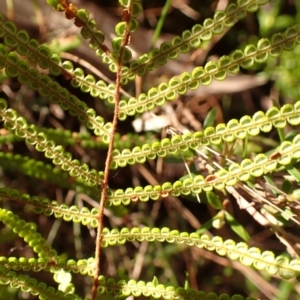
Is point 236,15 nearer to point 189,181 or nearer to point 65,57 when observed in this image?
point 189,181

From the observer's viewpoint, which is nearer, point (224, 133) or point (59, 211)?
Result: point (224, 133)

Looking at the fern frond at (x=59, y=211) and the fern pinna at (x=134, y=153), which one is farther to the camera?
the fern frond at (x=59, y=211)

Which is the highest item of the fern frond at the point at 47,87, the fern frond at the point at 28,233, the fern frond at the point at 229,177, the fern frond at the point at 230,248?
the fern frond at the point at 47,87

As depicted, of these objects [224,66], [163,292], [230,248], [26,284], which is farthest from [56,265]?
[224,66]

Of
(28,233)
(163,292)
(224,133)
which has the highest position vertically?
(224,133)

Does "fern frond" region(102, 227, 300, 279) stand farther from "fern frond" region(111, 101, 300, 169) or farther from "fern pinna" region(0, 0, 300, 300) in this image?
"fern frond" region(111, 101, 300, 169)

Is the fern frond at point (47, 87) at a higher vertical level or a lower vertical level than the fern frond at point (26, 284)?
higher

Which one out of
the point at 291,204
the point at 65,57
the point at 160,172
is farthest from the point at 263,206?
the point at 65,57

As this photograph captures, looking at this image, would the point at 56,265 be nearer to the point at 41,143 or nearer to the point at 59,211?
the point at 59,211

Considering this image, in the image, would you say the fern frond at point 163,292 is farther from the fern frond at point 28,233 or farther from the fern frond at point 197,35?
the fern frond at point 197,35

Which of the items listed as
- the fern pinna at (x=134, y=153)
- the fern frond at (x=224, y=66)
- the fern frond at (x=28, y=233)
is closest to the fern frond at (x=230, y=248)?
the fern pinna at (x=134, y=153)

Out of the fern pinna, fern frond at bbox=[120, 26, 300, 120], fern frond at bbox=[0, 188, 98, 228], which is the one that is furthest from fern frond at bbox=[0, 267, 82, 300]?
fern frond at bbox=[120, 26, 300, 120]
